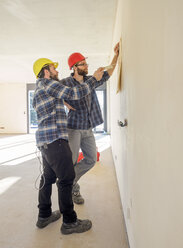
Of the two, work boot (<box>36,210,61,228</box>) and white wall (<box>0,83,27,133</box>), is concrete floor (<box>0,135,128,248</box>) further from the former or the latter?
white wall (<box>0,83,27,133</box>)

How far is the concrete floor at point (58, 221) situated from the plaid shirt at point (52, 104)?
31.7 inches

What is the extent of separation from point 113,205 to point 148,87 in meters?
1.71

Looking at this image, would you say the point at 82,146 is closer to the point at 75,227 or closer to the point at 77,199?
the point at 77,199

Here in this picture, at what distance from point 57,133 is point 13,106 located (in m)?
9.67

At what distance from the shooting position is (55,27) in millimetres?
3439

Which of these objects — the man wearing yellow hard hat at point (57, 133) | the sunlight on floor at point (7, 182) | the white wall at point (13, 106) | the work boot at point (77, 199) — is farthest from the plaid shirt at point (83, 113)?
the white wall at point (13, 106)

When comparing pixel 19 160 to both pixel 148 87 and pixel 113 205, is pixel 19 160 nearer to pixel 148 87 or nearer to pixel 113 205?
pixel 113 205

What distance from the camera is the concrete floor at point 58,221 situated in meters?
1.57

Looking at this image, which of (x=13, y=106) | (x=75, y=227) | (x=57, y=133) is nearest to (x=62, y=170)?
(x=57, y=133)

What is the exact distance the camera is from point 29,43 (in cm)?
422

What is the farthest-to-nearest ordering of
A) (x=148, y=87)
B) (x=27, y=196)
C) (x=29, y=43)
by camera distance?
(x=29, y=43), (x=27, y=196), (x=148, y=87)

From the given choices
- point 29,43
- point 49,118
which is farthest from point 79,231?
point 29,43

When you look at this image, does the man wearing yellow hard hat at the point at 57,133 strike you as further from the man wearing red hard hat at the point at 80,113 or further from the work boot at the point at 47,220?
the man wearing red hard hat at the point at 80,113

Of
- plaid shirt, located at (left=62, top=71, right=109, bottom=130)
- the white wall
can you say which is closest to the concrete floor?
plaid shirt, located at (left=62, top=71, right=109, bottom=130)
